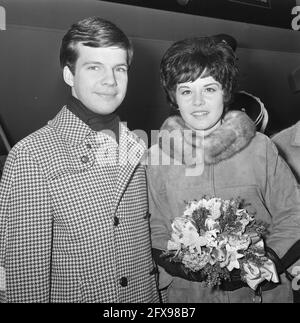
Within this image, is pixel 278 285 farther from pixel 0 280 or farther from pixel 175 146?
pixel 0 280

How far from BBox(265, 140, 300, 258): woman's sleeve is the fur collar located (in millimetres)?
137

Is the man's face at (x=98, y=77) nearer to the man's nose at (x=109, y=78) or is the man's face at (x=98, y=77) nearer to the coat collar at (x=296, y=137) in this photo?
the man's nose at (x=109, y=78)

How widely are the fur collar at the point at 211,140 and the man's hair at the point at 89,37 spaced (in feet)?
1.38

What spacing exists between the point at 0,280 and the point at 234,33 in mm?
3053

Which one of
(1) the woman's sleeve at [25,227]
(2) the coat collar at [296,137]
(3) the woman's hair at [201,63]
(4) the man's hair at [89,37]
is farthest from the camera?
(2) the coat collar at [296,137]

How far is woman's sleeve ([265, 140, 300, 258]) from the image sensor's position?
143cm

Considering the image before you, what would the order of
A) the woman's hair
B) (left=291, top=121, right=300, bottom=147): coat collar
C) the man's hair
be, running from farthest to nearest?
(left=291, top=121, right=300, bottom=147): coat collar, the woman's hair, the man's hair

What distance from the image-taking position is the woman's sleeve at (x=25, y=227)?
1.15 meters

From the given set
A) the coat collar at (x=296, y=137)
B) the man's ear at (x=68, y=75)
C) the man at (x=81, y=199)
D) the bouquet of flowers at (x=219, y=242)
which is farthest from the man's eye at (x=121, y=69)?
the coat collar at (x=296, y=137)

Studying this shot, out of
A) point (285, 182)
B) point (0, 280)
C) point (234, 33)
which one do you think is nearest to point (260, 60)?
point (234, 33)

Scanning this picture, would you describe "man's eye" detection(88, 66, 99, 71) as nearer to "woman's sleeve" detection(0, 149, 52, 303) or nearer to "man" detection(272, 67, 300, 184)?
"woman's sleeve" detection(0, 149, 52, 303)

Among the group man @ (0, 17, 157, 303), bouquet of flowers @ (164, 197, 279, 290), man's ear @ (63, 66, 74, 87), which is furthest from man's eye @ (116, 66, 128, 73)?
bouquet of flowers @ (164, 197, 279, 290)

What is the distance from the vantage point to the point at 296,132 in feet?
6.75

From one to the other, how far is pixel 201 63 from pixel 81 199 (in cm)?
71
